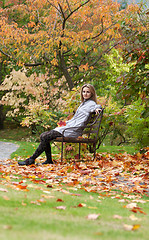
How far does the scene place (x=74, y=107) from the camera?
24.1 feet

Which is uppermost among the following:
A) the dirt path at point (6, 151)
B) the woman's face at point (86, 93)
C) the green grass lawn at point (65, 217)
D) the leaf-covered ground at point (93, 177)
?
the woman's face at point (86, 93)

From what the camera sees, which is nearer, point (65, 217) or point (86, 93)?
point (65, 217)

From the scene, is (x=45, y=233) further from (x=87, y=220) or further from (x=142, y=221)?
(x=142, y=221)

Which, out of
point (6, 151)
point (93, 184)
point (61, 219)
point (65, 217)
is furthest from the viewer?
point (6, 151)

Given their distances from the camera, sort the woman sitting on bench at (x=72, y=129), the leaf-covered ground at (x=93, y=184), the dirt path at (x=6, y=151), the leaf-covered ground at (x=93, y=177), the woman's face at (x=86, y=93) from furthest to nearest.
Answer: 1. the dirt path at (x=6, y=151)
2. the woman's face at (x=86, y=93)
3. the woman sitting on bench at (x=72, y=129)
4. the leaf-covered ground at (x=93, y=177)
5. the leaf-covered ground at (x=93, y=184)

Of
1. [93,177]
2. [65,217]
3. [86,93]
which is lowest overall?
[93,177]

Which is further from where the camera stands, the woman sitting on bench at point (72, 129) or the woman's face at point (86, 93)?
the woman's face at point (86, 93)

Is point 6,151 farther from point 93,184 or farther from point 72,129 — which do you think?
point 93,184

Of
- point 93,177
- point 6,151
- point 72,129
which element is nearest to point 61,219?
point 93,177

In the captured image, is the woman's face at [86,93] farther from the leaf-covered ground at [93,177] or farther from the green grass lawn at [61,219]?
the green grass lawn at [61,219]

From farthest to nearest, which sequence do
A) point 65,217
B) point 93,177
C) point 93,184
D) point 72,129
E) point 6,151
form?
point 6,151 < point 72,129 < point 93,177 < point 93,184 < point 65,217

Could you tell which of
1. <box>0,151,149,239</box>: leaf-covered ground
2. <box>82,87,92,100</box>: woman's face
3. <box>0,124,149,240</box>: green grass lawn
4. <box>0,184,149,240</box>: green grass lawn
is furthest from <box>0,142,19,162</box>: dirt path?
<box>0,184,149,240</box>: green grass lawn

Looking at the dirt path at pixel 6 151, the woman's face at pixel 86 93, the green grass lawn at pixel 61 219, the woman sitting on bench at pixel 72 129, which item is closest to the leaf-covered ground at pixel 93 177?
the woman sitting on bench at pixel 72 129

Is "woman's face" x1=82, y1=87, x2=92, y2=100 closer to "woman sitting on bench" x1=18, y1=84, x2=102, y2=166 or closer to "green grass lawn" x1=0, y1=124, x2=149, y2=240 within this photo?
"woman sitting on bench" x1=18, y1=84, x2=102, y2=166
